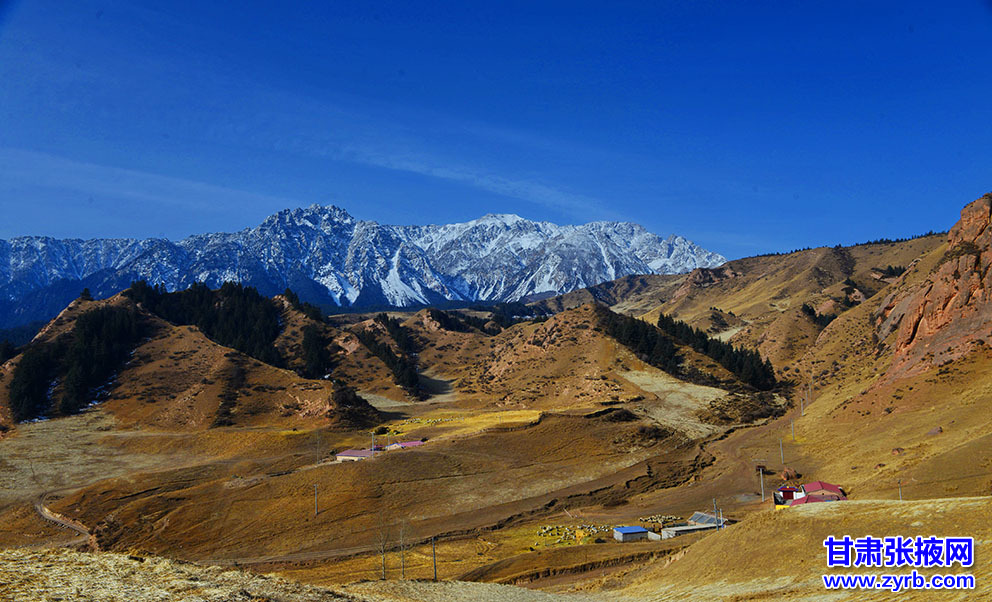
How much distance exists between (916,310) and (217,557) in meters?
94.4

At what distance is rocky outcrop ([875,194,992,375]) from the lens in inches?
3012

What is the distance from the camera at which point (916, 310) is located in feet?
294

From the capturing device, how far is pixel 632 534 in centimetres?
5412

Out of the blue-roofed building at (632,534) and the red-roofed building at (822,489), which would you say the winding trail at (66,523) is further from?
the red-roofed building at (822,489)

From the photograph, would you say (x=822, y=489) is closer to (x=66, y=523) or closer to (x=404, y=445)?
(x=404, y=445)

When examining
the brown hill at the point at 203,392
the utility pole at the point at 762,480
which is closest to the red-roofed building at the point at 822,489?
the utility pole at the point at 762,480

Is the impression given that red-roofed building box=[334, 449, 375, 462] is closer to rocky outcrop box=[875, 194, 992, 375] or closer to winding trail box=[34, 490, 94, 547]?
winding trail box=[34, 490, 94, 547]

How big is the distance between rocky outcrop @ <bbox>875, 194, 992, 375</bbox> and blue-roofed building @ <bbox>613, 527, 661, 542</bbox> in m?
48.0

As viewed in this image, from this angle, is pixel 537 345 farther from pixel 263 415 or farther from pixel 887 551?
pixel 887 551

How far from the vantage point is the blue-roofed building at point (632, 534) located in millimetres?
53594

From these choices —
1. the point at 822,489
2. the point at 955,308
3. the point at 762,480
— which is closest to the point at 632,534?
the point at 822,489

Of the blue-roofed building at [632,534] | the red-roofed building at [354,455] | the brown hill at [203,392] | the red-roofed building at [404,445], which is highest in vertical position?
the brown hill at [203,392]

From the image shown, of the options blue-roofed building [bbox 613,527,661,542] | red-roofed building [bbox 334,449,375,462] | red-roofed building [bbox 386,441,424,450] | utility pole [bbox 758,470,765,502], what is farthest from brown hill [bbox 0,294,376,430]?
utility pole [bbox 758,470,765,502]

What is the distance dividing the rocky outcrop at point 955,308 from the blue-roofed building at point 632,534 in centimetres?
4798
